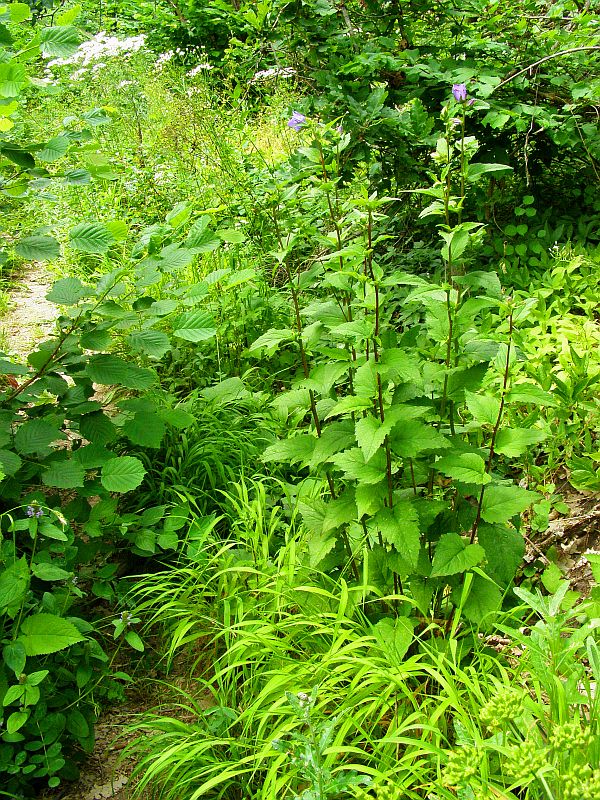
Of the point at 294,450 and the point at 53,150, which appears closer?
the point at 53,150

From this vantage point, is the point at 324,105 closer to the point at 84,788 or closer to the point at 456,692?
the point at 456,692

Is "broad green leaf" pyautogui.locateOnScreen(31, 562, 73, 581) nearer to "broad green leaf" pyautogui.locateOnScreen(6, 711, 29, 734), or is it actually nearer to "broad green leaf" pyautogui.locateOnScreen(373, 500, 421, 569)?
"broad green leaf" pyautogui.locateOnScreen(6, 711, 29, 734)

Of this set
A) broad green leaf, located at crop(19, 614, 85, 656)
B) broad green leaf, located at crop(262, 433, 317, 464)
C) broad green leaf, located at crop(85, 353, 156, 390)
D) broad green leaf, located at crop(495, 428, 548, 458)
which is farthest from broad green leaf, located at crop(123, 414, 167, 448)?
broad green leaf, located at crop(495, 428, 548, 458)

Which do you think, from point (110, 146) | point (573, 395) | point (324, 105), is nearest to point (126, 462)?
point (573, 395)

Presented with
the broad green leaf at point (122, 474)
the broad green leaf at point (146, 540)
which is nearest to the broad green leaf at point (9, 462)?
the broad green leaf at point (122, 474)

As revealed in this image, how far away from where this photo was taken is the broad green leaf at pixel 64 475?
230 cm

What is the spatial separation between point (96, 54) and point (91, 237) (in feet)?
17.3

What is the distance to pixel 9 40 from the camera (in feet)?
6.98

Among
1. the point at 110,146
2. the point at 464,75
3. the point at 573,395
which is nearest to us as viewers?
the point at 573,395

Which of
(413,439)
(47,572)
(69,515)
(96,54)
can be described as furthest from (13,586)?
(96,54)

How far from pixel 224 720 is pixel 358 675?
488 millimetres

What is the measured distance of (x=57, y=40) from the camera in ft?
7.02

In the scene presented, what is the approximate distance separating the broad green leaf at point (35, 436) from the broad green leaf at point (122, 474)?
202 mm

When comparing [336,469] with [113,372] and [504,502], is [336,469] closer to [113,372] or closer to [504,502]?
[504,502]
